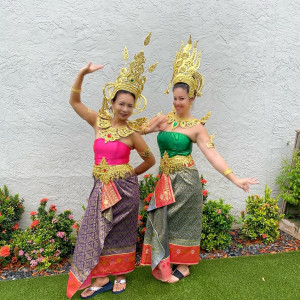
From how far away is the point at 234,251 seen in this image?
3271 mm

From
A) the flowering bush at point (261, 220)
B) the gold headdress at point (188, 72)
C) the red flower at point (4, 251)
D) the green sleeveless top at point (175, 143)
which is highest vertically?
the gold headdress at point (188, 72)

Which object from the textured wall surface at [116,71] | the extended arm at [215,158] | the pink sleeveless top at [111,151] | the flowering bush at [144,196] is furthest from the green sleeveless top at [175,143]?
the textured wall surface at [116,71]

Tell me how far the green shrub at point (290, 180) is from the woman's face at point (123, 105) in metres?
2.59

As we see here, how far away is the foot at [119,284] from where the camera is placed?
2.40 m

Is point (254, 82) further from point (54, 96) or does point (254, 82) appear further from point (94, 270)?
point (94, 270)

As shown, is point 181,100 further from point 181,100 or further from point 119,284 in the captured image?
point 119,284

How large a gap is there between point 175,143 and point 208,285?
4.94ft

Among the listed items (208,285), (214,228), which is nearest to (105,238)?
(208,285)

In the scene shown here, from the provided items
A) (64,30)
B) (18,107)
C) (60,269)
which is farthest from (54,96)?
(60,269)

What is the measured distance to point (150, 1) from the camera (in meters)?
3.13

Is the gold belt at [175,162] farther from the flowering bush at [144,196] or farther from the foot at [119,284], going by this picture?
the foot at [119,284]

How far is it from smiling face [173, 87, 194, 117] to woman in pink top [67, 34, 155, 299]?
13.1 inches

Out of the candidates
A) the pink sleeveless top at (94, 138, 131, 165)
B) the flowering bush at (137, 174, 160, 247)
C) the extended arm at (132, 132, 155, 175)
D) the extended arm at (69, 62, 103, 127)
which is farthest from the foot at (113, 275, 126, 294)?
the extended arm at (69, 62, 103, 127)

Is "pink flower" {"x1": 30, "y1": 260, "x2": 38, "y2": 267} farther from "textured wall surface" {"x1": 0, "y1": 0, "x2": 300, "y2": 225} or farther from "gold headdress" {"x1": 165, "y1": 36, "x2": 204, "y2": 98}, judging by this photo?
"gold headdress" {"x1": 165, "y1": 36, "x2": 204, "y2": 98}
